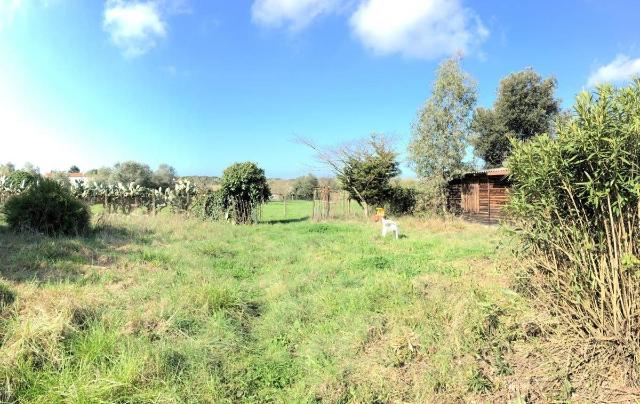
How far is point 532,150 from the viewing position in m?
3.55

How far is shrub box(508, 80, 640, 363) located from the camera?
301 centimetres

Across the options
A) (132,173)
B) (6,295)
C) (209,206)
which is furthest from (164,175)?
(6,295)

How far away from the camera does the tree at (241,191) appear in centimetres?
1709

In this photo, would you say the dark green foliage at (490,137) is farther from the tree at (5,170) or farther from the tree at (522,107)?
the tree at (5,170)

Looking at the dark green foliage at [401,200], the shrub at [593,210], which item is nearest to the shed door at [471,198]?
the dark green foliage at [401,200]

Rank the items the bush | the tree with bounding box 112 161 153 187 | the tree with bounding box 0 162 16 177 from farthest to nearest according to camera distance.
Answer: the tree with bounding box 112 161 153 187 < the tree with bounding box 0 162 16 177 < the bush

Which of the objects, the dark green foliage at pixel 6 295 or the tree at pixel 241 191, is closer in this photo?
Result: the dark green foliage at pixel 6 295

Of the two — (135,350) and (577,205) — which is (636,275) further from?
(135,350)

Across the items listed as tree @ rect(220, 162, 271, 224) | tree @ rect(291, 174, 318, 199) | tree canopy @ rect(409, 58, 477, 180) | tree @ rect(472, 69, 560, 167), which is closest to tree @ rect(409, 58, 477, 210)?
tree canopy @ rect(409, 58, 477, 180)

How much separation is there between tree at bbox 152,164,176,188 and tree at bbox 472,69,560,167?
3631 cm

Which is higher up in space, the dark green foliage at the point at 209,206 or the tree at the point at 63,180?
the tree at the point at 63,180

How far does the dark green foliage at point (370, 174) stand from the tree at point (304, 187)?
20.8m

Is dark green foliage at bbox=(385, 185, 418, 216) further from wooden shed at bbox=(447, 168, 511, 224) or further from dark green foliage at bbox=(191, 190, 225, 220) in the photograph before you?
dark green foliage at bbox=(191, 190, 225, 220)

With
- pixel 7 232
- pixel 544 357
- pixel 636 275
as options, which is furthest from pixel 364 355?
pixel 7 232
